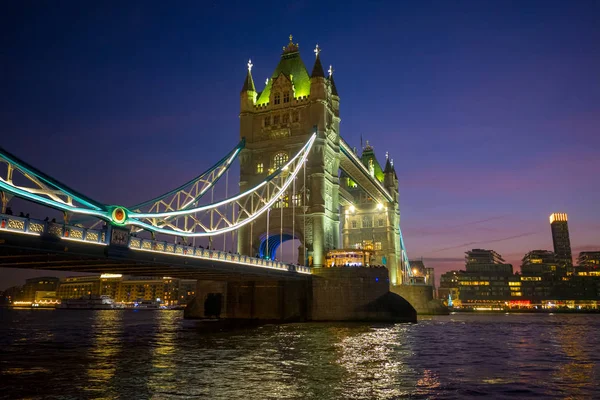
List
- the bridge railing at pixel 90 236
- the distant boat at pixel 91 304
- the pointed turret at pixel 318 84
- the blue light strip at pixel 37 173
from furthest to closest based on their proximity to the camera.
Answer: the distant boat at pixel 91 304
the pointed turret at pixel 318 84
the bridge railing at pixel 90 236
the blue light strip at pixel 37 173

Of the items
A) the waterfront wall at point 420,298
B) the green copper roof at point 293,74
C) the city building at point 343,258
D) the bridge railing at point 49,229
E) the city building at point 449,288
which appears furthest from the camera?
the city building at point 449,288

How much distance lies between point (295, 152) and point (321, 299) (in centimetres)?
1879

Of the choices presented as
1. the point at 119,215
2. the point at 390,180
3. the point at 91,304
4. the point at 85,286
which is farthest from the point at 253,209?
the point at 85,286

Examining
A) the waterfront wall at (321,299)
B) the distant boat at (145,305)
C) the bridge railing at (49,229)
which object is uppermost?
the bridge railing at (49,229)

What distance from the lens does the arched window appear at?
204 ft

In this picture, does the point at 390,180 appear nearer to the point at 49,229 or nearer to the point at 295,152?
the point at 295,152

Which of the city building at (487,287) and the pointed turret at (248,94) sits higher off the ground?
the pointed turret at (248,94)

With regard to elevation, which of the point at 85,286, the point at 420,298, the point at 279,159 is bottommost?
the point at 420,298

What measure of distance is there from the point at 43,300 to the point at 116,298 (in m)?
28.1

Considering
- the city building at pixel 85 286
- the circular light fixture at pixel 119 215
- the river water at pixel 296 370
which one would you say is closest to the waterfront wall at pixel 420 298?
the river water at pixel 296 370

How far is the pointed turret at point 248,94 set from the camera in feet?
215

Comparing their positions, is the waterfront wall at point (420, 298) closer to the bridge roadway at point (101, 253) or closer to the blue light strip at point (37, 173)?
the bridge roadway at point (101, 253)

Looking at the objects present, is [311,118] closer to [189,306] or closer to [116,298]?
[189,306]

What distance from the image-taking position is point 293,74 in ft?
218
